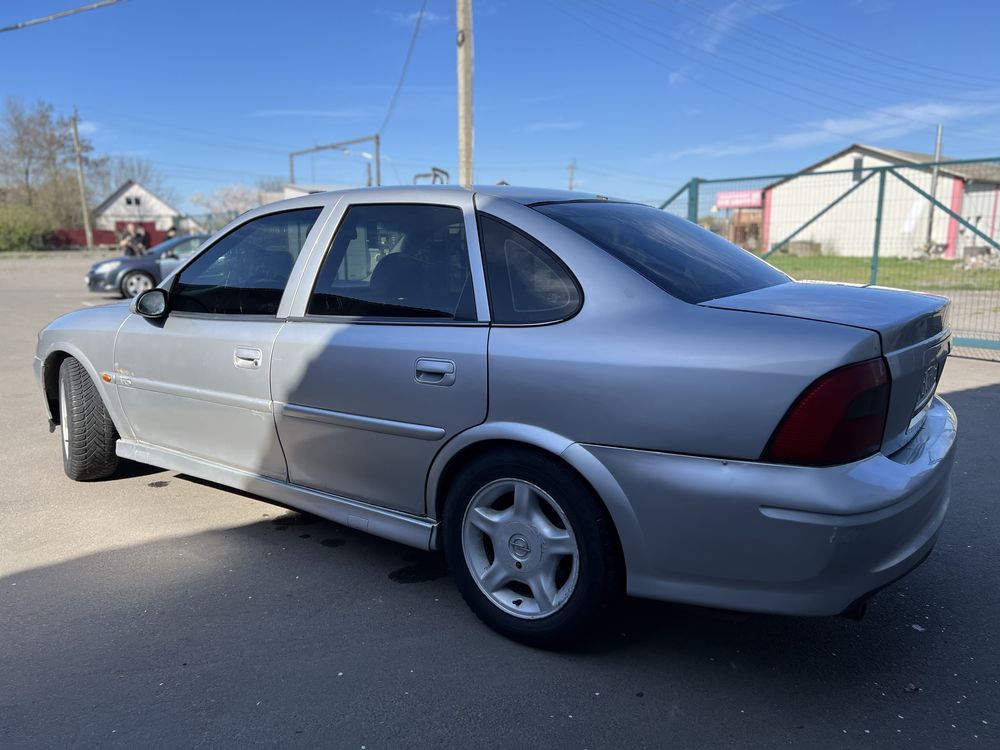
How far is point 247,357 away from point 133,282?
14074mm

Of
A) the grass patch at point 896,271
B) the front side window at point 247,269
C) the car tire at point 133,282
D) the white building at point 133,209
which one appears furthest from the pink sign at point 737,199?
the white building at point 133,209

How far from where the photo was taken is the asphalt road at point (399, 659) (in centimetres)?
226

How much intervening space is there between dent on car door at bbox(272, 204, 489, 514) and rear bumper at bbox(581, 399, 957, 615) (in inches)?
26.0

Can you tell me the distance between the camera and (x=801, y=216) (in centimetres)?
1088

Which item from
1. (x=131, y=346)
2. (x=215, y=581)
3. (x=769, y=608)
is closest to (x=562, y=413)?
(x=769, y=608)

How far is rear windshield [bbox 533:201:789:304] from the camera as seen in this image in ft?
8.56

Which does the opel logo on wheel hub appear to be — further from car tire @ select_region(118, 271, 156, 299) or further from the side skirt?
car tire @ select_region(118, 271, 156, 299)

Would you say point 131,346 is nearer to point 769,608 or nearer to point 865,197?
point 769,608

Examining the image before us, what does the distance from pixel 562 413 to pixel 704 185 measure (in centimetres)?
952

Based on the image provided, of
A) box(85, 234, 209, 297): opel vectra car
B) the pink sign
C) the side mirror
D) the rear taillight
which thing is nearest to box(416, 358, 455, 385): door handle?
the rear taillight

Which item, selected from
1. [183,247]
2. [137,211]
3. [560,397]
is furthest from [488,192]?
[137,211]

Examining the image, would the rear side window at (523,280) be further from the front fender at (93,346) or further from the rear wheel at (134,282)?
the rear wheel at (134,282)

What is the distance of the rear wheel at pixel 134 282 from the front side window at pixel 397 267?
14026 mm

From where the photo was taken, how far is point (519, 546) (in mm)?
2654
